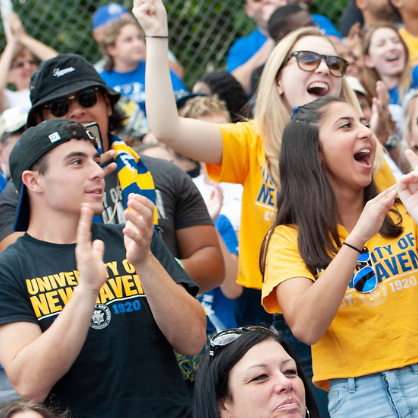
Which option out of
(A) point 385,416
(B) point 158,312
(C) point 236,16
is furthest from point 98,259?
(C) point 236,16

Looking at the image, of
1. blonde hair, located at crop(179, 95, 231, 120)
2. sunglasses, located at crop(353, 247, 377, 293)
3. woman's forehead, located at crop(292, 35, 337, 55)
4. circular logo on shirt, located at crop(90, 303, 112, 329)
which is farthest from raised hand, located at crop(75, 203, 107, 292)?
blonde hair, located at crop(179, 95, 231, 120)

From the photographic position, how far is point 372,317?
3.00m

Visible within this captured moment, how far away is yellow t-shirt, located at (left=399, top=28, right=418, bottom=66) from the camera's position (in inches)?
237

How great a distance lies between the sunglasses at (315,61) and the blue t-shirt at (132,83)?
2.52m

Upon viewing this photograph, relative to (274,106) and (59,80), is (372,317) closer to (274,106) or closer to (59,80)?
(274,106)

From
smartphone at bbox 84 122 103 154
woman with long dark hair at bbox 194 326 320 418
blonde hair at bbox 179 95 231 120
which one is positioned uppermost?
smartphone at bbox 84 122 103 154

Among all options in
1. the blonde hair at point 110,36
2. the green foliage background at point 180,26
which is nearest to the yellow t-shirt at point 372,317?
the blonde hair at point 110,36

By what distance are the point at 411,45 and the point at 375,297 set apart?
147 inches

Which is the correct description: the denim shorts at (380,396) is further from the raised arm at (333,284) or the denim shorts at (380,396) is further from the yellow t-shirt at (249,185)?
the yellow t-shirt at (249,185)

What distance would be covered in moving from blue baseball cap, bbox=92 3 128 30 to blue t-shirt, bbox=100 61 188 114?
2.27ft

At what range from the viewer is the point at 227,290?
4242 millimetres

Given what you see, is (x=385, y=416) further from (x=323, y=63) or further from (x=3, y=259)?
(x=323, y=63)

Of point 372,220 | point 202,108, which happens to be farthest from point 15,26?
point 372,220

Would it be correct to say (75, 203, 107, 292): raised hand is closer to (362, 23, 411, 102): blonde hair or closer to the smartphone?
the smartphone
